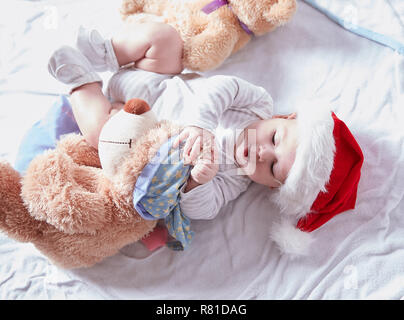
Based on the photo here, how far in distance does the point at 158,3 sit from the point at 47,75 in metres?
0.46

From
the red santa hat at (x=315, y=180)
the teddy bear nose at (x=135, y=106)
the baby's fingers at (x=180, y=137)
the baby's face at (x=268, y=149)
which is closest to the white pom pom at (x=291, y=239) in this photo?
the red santa hat at (x=315, y=180)

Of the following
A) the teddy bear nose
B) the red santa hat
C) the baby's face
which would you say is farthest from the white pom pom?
the teddy bear nose

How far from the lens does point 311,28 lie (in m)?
1.21

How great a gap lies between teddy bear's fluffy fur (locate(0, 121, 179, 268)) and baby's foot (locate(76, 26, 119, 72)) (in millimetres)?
314

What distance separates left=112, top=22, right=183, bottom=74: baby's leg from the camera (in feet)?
3.32

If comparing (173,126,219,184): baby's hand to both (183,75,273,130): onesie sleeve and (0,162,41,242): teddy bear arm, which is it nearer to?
(183,75,273,130): onesie sleeve

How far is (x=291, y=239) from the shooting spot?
3.05 feet

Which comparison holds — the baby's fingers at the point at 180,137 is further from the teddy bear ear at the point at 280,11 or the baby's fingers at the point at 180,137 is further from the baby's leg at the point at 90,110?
the teddy bear ear at the point at 280,11

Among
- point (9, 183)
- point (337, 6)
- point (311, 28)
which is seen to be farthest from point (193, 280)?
point (337, 6)

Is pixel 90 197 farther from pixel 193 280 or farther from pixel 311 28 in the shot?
pixel 311 28

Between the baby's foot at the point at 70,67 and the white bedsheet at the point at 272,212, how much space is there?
205mm

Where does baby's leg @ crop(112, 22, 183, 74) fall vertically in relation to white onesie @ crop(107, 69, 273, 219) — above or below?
above

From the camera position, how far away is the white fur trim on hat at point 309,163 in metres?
0.84

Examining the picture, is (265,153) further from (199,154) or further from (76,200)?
(76,200)
